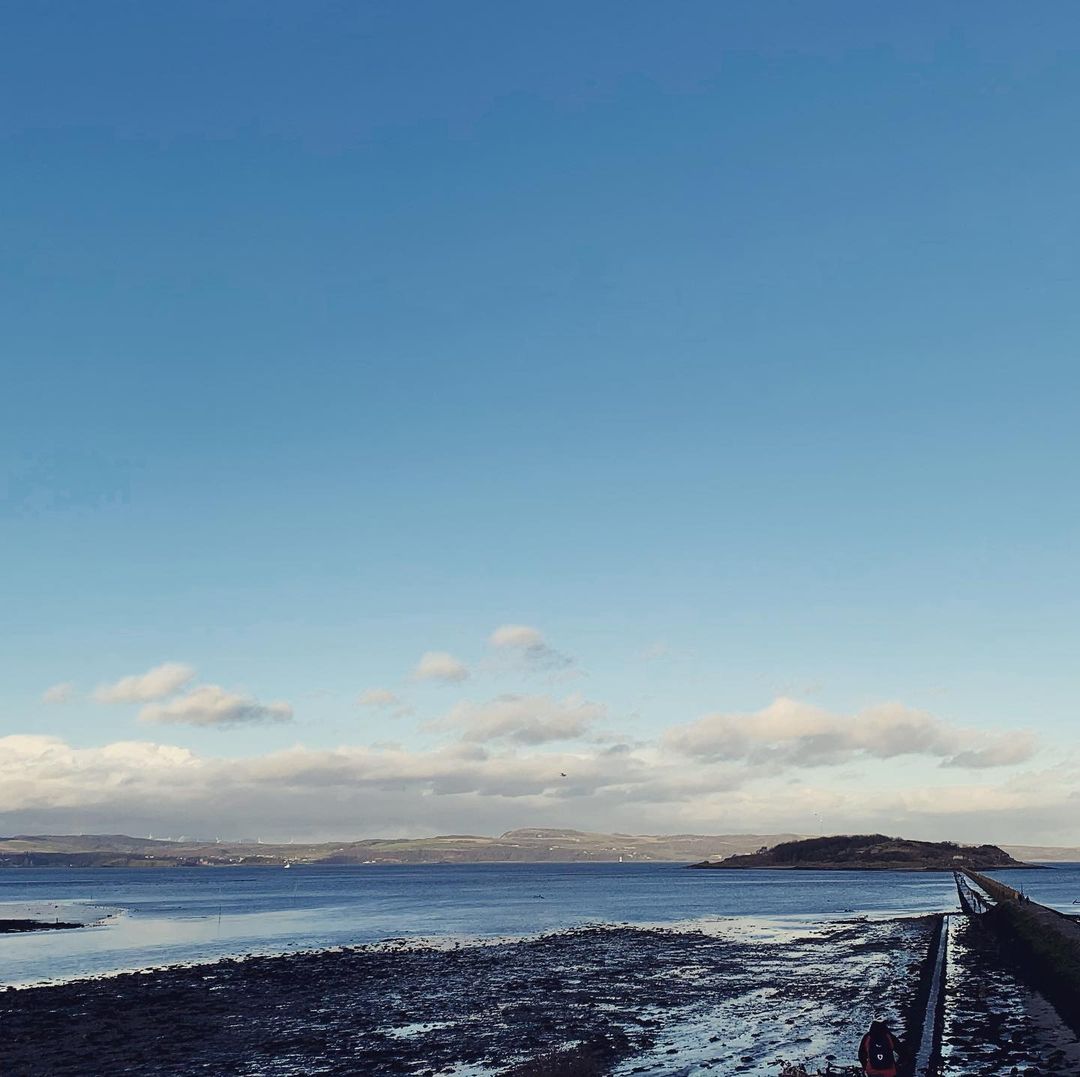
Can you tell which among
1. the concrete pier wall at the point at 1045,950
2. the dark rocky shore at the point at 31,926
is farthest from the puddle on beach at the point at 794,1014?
the dark rocky shore at the point at 31,926

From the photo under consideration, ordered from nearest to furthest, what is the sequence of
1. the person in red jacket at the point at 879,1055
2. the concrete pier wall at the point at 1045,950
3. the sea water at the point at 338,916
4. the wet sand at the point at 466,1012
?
the person in red jacket at the point at 879,1055 < the wet sand at the point at 466,1012 < the concrete pier wall at the point at 1045,950 < the sea water at the point at 338,916

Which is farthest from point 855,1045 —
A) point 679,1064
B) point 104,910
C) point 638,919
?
point 104,910

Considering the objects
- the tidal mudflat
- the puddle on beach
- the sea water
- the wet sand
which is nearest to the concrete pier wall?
the tidal mudflat

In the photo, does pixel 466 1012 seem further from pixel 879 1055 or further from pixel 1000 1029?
pixel 879 1055

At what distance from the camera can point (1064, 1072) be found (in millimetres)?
29984

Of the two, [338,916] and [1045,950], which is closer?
[1045,950]

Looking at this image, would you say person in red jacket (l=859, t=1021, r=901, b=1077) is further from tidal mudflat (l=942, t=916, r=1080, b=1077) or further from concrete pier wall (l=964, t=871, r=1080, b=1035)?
concrete pier wall (l=964, t=871, r=1080, b=1035)

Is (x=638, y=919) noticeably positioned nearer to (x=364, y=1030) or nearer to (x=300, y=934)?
(x=300, y=934)

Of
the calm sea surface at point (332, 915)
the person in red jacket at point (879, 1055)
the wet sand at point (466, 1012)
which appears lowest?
the calm sea surface at point (332, 915)

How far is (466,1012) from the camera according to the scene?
1852 inches

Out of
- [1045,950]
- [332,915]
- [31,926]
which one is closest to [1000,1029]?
[1045,950]

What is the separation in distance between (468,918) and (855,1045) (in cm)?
9001

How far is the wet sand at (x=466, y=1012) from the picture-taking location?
1443 inches

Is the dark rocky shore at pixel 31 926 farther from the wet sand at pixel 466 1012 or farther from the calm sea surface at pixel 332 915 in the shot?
the wet sand at pixel 466 1012
